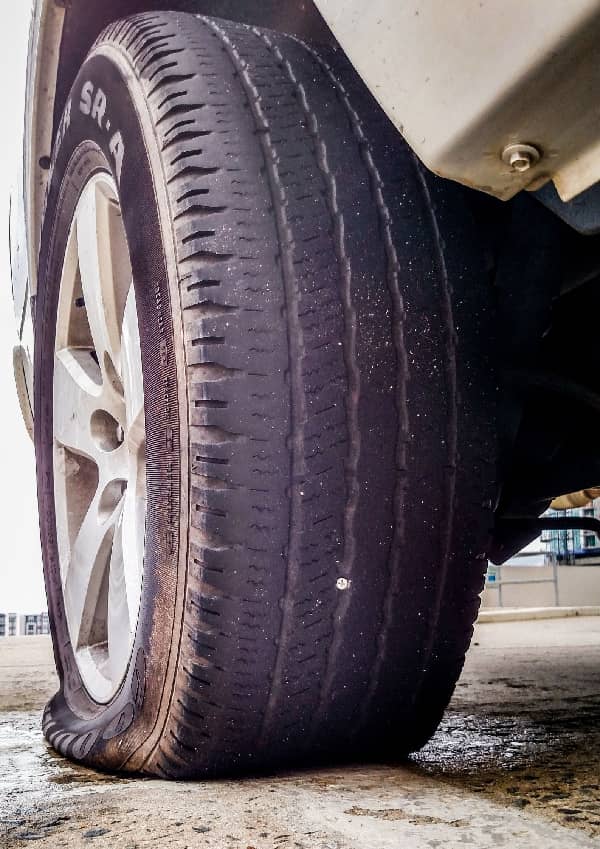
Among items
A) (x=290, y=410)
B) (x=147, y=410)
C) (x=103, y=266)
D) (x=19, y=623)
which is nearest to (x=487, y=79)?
(x=290, y=410)

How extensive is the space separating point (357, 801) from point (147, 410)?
0.51 meters

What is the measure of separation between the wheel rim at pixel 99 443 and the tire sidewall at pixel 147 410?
7cm

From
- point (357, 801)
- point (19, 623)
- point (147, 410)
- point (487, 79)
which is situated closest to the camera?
point (487, 79)

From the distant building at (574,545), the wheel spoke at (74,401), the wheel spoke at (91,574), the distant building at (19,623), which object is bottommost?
the distant building at (19,623)

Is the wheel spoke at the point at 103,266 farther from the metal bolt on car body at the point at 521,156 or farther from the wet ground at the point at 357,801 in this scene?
the metal bolt on car body at the point at 521,156

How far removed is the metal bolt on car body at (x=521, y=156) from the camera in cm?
59

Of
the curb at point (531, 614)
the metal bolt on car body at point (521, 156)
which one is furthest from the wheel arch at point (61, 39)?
the curb at point (531, 614)

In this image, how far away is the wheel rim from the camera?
1239mm

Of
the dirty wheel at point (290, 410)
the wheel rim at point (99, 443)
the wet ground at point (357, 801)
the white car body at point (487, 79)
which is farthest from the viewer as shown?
the wheel rim at point (99, 443)

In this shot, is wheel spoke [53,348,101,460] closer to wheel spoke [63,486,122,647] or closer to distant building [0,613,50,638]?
wheel spoke [63,486,122,647]

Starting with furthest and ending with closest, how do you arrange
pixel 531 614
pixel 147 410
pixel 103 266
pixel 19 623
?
pixel 19 623 → pixel 531 614 → pixel 103 266 → pixel 147 410

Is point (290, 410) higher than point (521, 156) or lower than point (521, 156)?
lower

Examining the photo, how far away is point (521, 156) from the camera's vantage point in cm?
59

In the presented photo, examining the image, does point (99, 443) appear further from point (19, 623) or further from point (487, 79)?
point (19, 623)
